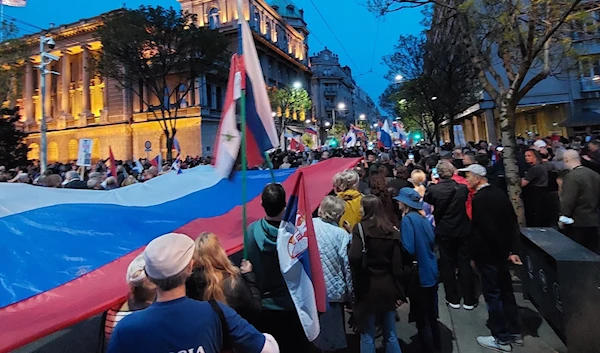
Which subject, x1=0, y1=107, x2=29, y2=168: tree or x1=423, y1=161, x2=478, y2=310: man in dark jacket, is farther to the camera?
x1=0, y1=107, x2=29, y2=168: tree

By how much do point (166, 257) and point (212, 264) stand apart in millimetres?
817

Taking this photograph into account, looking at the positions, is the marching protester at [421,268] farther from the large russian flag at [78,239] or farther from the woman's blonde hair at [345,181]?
the large russian flag at [78,239]

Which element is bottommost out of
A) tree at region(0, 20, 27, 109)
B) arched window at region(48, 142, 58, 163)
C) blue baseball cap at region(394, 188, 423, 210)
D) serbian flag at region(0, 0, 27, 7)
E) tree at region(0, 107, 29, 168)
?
blue baseball cap at region(394, 188, 423, 210)

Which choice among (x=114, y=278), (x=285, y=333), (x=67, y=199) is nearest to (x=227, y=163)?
(x=114, y=278)

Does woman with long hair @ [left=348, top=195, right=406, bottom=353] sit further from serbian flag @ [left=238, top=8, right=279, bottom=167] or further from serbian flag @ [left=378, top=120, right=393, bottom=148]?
serbian flag @ [left=378, top=120, right=393, bottom=148]

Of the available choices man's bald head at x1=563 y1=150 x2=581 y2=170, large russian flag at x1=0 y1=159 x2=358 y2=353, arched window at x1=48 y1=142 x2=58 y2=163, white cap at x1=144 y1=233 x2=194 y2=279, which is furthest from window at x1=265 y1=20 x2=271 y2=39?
white cap at x1=144 y1=233 x2=194 y2=279

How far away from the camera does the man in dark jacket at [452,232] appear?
15.8 feet

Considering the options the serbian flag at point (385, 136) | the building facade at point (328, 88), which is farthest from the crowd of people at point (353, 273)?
A: the building facade at point (328, 88)

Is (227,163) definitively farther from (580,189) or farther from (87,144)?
(87,144)

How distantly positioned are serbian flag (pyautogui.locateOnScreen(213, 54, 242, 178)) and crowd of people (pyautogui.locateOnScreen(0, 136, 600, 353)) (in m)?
0.49

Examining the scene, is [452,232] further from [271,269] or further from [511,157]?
[271,269]

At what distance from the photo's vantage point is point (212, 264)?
2.53 meters

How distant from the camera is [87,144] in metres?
11.7

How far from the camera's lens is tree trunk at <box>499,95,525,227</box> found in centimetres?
596
